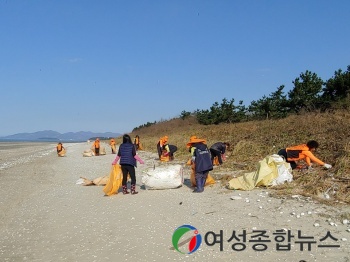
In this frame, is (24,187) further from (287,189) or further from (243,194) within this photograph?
(287,189)

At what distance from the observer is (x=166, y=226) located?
6090 millimetres

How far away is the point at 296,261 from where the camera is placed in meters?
4.36

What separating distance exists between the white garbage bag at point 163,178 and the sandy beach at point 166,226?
0.73 feet

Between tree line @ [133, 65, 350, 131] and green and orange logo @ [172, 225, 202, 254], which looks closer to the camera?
green and orange logo @ [172, 225, 202, 254]

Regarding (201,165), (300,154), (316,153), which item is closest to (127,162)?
(201,165)

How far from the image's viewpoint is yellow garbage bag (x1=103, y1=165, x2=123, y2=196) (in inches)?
359

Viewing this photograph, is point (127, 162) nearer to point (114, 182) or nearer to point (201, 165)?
point (114, 182)

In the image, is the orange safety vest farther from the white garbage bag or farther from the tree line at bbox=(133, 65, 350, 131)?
the tree line at bbox=(133, 65, 350, 131)

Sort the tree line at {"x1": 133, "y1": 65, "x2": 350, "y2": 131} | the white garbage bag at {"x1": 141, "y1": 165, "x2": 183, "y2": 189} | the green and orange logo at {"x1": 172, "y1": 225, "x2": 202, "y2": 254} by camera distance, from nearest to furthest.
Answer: the green and orange logo at {"x1": 172, "y1": 225, "x2": 202, "y2": 254}, the white garbage bag at {"x1": 141, "y1": 165, "x2": 183, "y2": 189}, the tree line at {"x1": 133, "y1": 65, "x2": 350, "y2": 131}

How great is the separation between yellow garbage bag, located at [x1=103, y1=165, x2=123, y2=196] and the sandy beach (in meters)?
0.24

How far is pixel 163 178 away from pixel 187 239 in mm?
4104

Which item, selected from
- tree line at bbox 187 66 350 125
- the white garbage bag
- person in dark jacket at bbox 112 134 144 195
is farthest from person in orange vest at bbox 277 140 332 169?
tree line at bbox 187 66 350 125

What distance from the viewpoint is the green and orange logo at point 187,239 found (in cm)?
496

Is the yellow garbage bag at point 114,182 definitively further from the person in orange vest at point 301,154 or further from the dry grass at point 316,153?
the person in orange vest at point 301,154
